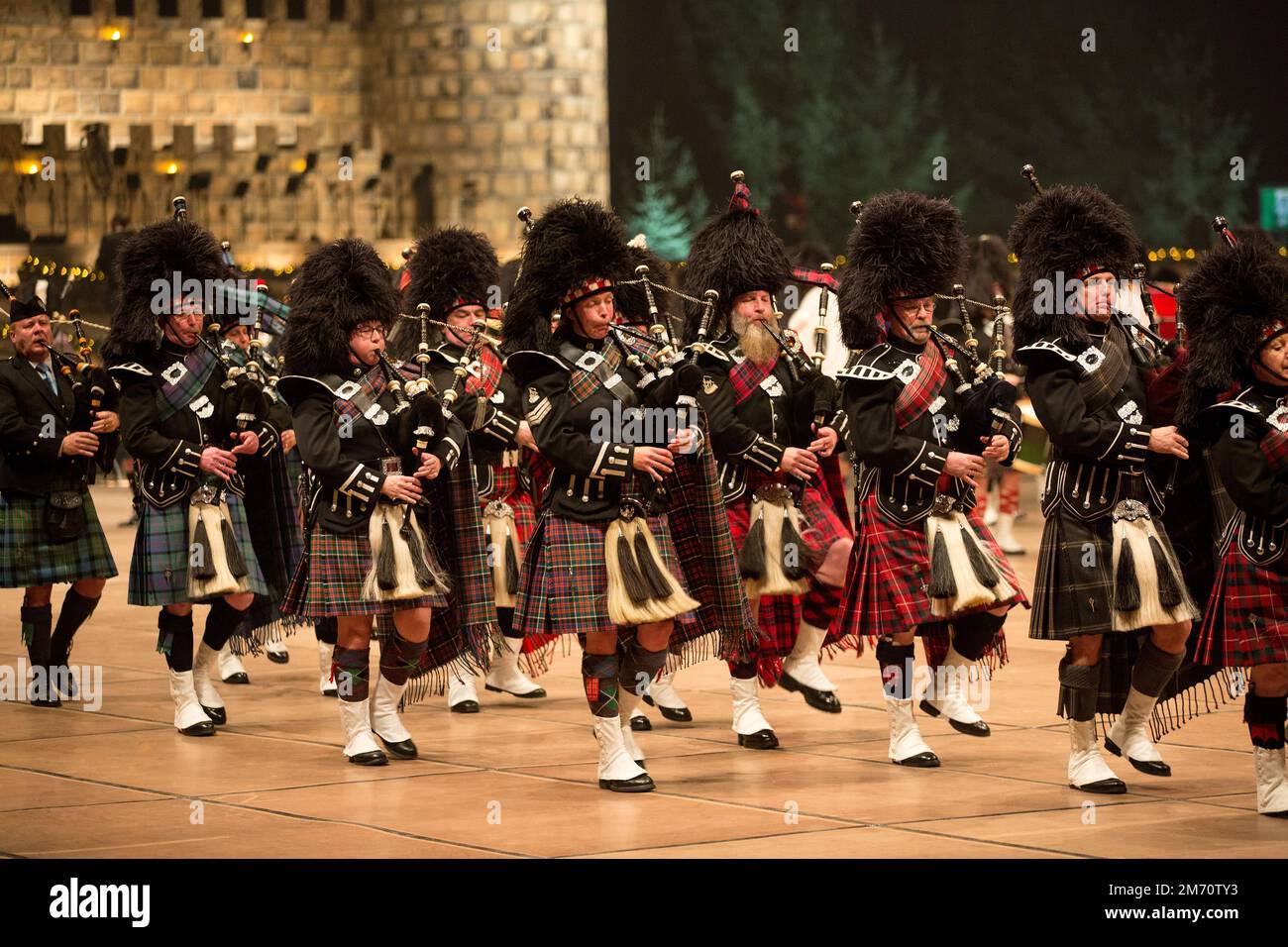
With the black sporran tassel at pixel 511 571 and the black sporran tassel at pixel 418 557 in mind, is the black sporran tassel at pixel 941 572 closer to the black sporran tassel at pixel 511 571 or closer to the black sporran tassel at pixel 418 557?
the black sporran tassel at pixel 418 557

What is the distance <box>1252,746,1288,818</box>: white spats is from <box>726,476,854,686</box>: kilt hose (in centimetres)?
193

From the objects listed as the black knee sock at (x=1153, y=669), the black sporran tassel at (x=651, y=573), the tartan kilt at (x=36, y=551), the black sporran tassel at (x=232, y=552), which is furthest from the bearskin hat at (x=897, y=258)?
the tartan kilt at (x=36, y=551)

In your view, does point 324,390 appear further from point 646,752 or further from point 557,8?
point 557,8

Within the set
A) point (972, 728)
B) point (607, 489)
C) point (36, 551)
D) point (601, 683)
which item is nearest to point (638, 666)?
point (601, 683)

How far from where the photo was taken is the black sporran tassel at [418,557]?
7.09 meters

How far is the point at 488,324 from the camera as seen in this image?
930 cm

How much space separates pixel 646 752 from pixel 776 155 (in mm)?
30525

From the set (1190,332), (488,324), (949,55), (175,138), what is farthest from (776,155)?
(1190,332)

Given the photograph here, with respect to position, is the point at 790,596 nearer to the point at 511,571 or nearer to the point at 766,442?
the point at 766,442

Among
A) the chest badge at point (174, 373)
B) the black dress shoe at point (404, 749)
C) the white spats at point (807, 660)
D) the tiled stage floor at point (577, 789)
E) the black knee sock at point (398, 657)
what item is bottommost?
the tiled stage floor at point (577, 789)

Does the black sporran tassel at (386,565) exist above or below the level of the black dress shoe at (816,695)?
above

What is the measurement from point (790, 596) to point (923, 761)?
108 centimetres

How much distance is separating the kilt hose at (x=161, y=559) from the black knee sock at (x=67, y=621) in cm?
86

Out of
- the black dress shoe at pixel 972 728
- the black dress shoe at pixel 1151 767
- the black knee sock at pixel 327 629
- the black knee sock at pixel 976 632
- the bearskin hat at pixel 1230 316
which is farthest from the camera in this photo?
the black knee sock at pixel 327 629
